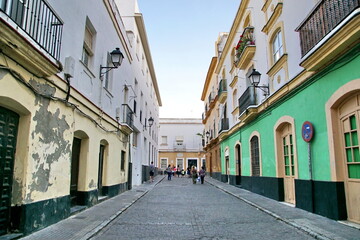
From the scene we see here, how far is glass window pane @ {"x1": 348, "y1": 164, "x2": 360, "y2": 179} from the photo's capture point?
5921mm

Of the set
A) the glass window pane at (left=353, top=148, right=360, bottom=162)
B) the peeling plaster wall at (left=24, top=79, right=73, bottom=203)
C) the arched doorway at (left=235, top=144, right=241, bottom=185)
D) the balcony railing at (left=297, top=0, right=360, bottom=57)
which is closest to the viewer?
the peeling plaster wall at (left=24, top=79, right=73, bottom=203)

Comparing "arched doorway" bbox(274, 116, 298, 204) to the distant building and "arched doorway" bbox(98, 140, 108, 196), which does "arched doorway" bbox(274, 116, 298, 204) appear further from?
the distant building

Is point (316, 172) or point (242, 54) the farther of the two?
point (242, 54)

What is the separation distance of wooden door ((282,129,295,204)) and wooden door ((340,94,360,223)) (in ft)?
9.17

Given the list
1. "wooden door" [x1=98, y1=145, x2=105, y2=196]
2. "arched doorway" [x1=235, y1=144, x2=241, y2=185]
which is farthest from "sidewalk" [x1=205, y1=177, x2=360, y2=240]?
Answer: "arched doorway" [x1=235, y1=144, x2=241, y2=185]

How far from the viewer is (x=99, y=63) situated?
31.6ft

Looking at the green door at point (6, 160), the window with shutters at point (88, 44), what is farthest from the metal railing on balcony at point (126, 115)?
the green door at point (6, 160)

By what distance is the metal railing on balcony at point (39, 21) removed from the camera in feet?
15.8

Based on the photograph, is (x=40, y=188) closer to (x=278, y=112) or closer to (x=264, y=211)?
(x=264, y=211)

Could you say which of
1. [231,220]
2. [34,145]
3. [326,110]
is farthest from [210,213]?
[34,145]

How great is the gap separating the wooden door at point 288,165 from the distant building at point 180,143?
35.3 meters

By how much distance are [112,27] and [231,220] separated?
8665 millimetres

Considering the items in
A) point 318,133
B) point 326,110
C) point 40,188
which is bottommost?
point 40,188

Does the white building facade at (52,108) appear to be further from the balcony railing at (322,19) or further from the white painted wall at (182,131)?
the white painted wall at (182,131)
